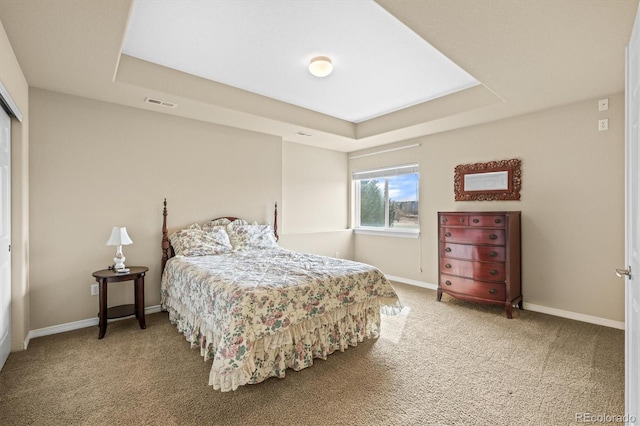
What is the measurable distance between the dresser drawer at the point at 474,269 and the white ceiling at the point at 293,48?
208 centimetres

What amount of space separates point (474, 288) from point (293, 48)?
330cm

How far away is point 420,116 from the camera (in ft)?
13.7

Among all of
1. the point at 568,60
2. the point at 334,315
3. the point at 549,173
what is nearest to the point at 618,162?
the point at 549,173

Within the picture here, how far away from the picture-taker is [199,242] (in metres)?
3.69

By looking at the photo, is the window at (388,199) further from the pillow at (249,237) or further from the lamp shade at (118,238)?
the lamp shade at (118,238)

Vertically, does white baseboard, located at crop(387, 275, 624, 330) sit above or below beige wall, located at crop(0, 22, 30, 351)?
below

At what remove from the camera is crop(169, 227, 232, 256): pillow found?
360 centimetres

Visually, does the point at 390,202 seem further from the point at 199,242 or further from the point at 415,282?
the point at 199,242

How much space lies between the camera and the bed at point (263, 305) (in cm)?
209

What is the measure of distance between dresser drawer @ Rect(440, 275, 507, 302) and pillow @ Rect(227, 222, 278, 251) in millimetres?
2321

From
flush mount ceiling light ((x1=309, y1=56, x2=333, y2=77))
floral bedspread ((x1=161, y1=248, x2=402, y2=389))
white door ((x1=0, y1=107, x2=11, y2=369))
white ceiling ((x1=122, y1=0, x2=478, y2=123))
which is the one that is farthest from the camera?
flush mount ceiling light ((x1=309, y1=56, x2=333, y2=77))

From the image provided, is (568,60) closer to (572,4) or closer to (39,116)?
(572,4)

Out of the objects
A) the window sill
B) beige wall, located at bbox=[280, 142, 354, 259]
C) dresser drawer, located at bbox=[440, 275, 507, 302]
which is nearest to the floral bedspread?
dresser drawer, located at bbox=[440, 275, 507, 302]

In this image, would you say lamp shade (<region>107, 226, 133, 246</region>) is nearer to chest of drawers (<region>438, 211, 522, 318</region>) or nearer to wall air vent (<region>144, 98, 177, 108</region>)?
wall air vent (<region>144, 98, 177, 108</region>)
